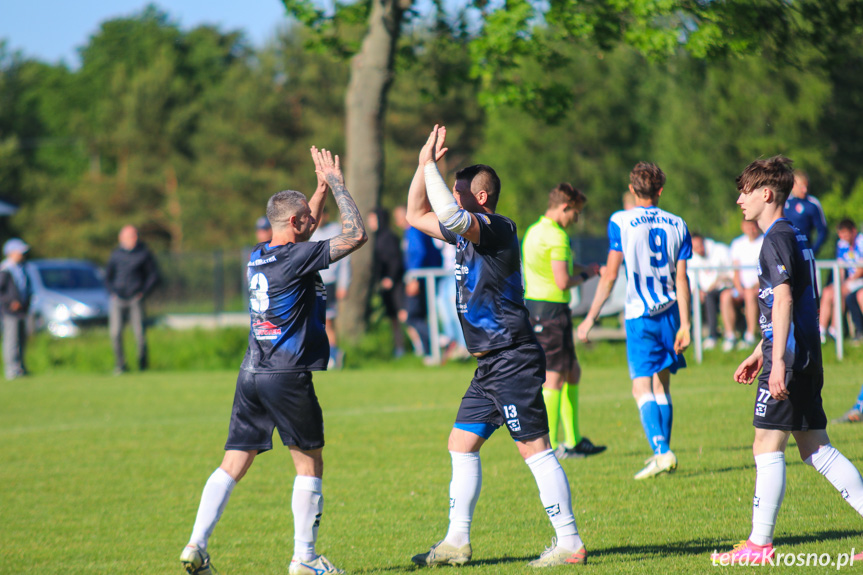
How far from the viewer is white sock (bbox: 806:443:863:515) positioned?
4664mm

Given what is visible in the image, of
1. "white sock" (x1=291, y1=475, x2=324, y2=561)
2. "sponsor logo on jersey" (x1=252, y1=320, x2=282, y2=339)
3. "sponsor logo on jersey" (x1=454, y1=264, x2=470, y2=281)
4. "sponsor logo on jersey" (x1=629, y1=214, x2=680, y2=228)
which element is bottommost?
"white sock" (x1=291, y1=475, x2=324, y2=561)

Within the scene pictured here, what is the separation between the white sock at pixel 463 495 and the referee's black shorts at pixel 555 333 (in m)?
2.89

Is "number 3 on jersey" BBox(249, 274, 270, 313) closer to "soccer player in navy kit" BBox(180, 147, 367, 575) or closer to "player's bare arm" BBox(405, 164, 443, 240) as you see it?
"soccer player in navy kit" BBox(180, 147, 367, 575)

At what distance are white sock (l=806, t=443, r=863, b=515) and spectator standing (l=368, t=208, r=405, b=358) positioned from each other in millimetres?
11560

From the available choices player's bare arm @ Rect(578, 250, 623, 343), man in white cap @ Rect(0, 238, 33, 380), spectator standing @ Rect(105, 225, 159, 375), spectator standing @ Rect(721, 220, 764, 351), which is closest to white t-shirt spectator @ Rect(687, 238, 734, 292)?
spectator standing @ Rect(721, 220, 764, 351)

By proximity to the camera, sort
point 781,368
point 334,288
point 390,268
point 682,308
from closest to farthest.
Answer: point 781,368 < point 682,308 < point 390,268 < point 334,288

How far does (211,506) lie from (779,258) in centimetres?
297

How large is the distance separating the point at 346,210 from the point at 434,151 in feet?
1.75

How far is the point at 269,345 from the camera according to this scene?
4906mm

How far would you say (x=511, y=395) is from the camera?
4902 mm

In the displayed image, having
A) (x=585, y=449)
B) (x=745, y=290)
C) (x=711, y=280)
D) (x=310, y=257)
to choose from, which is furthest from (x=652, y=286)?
(x=711, y=280)

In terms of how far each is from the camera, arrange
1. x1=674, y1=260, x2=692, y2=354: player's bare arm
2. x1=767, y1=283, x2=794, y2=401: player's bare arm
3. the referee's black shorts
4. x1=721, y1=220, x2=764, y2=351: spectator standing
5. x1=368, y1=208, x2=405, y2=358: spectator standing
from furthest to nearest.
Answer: x1=368, y1=208, x2=405, y2=358: spectator standing, x1=721, y1=220, x2=764, y2=351: spectator standing, the referee's black shorts, x1=674, y1=260, x2=692, y2=354: player's bare arm, x1=767, y1=283, x2=794, y2=401: player's bare arm

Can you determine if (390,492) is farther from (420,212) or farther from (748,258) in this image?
(748,258)

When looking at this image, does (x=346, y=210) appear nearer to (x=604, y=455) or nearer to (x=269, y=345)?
(x=269, y=345)
